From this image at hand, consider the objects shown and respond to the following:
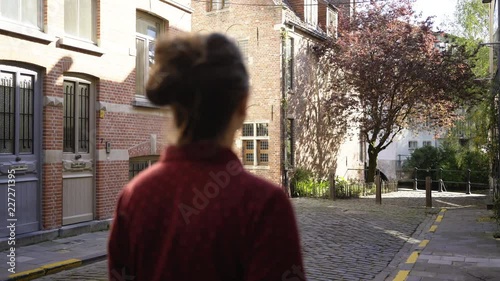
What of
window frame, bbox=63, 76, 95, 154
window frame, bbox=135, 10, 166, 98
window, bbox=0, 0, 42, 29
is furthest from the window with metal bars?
window frame, bbox=135, 10, 166, 98

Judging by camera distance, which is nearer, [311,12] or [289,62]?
[289,62]

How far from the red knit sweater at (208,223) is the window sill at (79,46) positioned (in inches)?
393

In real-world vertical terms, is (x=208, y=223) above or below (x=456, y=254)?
above

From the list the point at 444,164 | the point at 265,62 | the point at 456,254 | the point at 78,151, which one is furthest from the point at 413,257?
the point at 444,164

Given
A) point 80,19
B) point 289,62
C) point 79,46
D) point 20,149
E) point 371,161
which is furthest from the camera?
point 371,161

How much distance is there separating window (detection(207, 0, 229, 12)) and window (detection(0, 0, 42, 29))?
13085mm

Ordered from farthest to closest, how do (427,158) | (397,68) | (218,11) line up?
1. (427,158)
2. (218,11)
3. (397,68)

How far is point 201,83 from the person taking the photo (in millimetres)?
1528

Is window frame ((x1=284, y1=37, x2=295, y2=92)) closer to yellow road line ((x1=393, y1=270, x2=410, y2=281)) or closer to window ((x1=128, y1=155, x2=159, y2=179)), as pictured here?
window ((x1=128, y1=155, x2=159, y2=179))

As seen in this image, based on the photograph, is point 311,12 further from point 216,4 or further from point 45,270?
point 45,270

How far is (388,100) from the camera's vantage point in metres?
22.6

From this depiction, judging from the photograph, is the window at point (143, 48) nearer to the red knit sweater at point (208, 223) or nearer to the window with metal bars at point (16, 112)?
the window with metal bars at point (16, 112)

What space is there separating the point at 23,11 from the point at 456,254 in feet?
30.1

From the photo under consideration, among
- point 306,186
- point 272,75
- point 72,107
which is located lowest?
point 306,186
